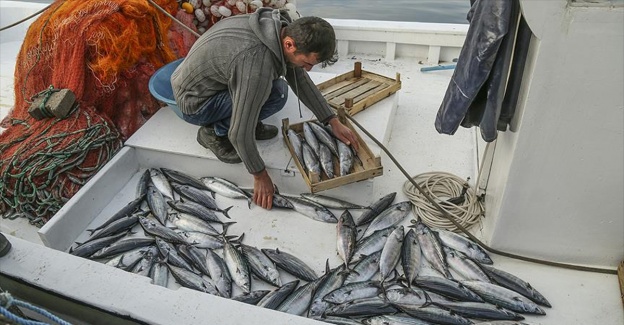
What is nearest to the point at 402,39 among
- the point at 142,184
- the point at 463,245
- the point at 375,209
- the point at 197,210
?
the point at 375,209

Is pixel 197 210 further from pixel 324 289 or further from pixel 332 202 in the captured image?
pixel 324 289

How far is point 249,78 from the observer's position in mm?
2852

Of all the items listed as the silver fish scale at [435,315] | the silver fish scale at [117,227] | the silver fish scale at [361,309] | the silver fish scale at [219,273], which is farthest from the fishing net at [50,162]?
the silver fish scale at [435,315]

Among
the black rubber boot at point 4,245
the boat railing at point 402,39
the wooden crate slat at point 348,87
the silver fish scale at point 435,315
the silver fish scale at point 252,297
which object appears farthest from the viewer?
the boat railing at point 402,39

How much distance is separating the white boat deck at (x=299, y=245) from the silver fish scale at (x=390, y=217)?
0.17 metres

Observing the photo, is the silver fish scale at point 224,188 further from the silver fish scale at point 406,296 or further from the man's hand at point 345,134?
the silver fish scale at point 406,296

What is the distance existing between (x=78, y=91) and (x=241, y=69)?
1.92 metres

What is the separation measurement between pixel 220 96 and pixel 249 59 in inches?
24.5

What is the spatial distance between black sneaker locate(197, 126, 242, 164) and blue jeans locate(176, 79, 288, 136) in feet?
0.18

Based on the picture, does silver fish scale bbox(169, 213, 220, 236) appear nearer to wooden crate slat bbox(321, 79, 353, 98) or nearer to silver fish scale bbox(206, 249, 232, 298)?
silver fish scale bbox(206, 249, 232, 298)

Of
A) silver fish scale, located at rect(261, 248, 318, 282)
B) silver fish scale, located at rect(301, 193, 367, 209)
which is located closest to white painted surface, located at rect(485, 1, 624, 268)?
silver fish scale, located at rect(301, 193, 367, 209)

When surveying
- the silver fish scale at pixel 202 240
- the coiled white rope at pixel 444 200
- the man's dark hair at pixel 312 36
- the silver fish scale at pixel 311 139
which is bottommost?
the silver fish scale at pixel 202 240

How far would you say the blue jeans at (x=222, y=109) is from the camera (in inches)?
133

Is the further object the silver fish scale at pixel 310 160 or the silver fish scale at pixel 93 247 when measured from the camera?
the silver fish scale at pixel 310 160
